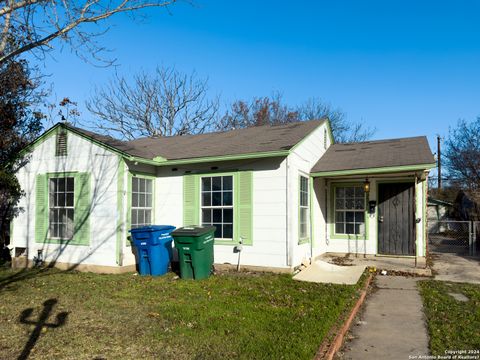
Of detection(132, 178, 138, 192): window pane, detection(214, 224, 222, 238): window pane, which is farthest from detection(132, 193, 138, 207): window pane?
detection(214, 224, 222, 238): window pane

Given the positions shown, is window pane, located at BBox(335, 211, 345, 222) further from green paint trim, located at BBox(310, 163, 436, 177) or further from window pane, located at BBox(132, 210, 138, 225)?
window pane, located at BBox(132, 210, 138, 225)

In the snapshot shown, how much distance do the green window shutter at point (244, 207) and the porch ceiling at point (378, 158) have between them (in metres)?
2.14

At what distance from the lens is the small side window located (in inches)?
415

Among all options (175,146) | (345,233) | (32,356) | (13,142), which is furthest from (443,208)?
(32,356)

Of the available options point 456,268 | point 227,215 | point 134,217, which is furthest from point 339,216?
point 134,217

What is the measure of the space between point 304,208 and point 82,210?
576cm

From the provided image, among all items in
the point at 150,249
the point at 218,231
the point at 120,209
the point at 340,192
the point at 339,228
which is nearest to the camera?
the point at 150,249

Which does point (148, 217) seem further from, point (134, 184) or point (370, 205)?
point (370, 205)

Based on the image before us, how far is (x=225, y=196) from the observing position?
1002 centimetres

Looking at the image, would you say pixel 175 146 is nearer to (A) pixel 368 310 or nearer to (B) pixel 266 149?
(B) pixel 266 149

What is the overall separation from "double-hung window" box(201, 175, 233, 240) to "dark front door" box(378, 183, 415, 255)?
4752 millimetres

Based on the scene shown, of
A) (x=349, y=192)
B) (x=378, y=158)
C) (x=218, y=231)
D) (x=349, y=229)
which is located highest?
(x=378, y=158)

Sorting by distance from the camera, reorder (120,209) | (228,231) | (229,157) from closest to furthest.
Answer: (229,157)
(120,209)
(228,231)

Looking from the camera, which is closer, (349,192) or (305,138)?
(305,138)
